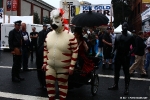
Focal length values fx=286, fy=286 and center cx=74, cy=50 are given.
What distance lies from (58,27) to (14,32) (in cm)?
385

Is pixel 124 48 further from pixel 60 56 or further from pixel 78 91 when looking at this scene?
pixel 60 56

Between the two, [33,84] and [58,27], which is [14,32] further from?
[58,27]

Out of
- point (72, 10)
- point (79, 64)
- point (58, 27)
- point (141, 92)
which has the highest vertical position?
point (72, 10)

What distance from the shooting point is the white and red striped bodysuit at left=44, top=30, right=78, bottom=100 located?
5.49 meters

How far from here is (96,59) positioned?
23.8 ft

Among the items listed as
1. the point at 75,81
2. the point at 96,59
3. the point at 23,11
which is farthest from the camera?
the point at 23,11

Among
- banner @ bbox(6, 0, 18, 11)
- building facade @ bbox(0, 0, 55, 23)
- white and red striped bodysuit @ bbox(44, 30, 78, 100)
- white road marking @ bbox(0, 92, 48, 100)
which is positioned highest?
building facade @ bbox(0, 0, 55, 23)

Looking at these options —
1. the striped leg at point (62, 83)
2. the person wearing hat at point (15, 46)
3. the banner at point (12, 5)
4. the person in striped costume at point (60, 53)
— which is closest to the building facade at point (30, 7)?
the banner at point (12, 5)

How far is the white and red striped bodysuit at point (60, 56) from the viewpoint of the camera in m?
5.49

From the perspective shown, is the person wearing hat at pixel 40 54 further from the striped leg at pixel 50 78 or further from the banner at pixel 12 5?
the banner at pixel 12 5

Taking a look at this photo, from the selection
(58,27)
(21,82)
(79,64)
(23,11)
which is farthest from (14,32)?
(23,11)

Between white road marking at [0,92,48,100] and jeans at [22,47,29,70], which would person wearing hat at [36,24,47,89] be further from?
jeans at [22,47,29,70]

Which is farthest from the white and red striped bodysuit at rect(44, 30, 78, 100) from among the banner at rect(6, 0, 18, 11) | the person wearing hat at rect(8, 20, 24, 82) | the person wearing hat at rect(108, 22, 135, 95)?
the banner at rect(6, 0, 18, 11)

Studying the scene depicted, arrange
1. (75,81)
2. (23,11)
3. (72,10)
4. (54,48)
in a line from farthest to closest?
(23,11) → (72,10) → (75,81) → (54,48)
